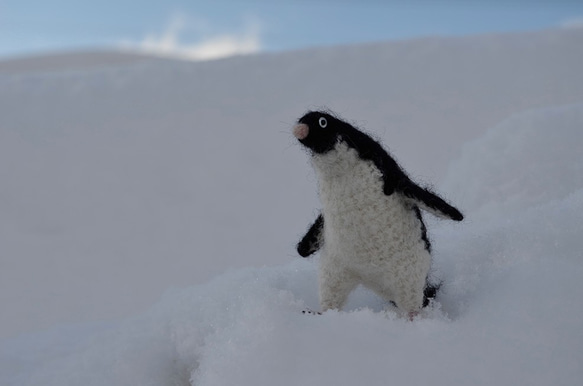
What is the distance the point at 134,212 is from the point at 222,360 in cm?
125

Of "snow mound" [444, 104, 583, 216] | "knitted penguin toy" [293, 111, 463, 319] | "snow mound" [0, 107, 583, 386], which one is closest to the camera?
"snow mound" [0, 107, 583, 386]

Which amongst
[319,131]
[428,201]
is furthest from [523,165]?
[319,131]

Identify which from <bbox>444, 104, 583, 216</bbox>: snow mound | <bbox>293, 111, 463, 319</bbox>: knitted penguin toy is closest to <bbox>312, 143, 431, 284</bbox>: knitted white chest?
<bbox>293, 111, 463, 319</bbox>: knitted penguin toy

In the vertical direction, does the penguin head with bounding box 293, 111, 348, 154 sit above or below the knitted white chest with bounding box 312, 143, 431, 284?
above

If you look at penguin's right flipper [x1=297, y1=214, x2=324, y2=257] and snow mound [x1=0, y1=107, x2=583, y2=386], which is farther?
penguin's right flipper [x1=297, y1=214, x2=324, y2=257]

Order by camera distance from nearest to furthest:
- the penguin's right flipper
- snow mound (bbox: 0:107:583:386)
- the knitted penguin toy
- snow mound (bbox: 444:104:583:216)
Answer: snow mound (bbox: 0:107:583:386) → the knitted penguin toy → the penguin's right flipper → snow mound (bbox: 444:104:583:216)

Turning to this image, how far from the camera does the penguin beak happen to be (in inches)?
29.7

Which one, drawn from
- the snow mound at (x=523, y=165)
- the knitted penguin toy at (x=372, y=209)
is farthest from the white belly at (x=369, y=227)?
the snow mound at (x=523, y=165)

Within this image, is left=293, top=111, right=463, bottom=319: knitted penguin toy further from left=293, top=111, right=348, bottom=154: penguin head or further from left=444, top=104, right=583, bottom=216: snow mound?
left=444, top=104, right=583, bottom=216: snow mound

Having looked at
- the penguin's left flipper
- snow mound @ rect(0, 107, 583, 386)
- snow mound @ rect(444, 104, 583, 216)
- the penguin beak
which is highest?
snow mound @ rect(444, 104, 583, 216)

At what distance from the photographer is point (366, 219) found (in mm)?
803

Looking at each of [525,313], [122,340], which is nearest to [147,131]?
[122,340]

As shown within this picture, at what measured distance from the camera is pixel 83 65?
536 cm

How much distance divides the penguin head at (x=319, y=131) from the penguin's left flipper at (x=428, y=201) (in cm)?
12
